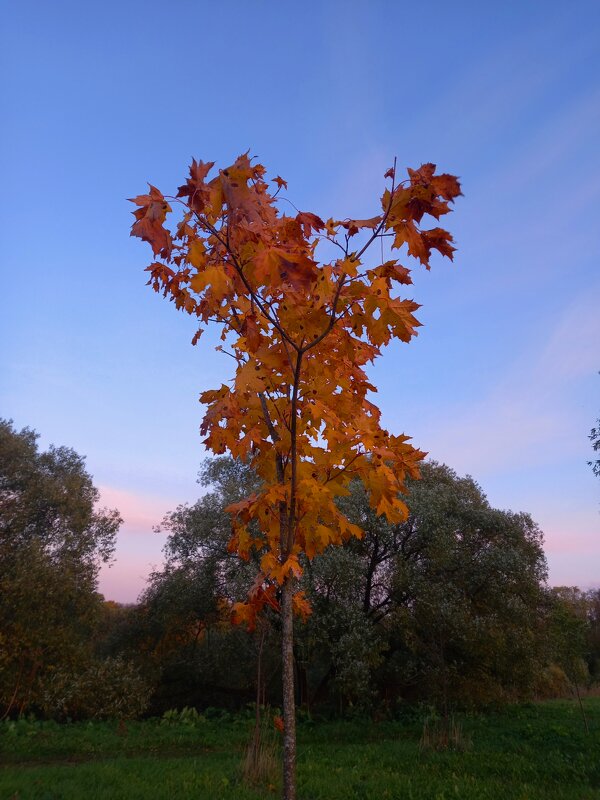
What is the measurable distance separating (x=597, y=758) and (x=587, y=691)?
22.7m

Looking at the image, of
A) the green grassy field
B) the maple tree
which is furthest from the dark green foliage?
the maple tree

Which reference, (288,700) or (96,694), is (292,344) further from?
(96,694)

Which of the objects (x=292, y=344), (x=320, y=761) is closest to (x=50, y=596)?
(x=320, y=761)

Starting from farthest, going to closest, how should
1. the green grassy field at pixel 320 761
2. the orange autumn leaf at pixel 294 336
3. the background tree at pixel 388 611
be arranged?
the background tree at pixel 388 611 < the green grassy field at pixel 320 761 < the orange autumn leaf at pixel 294 336

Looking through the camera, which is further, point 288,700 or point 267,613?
point 267,613

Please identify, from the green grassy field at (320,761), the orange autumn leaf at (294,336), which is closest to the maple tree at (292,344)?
the orange autumn leaf at (294,336)

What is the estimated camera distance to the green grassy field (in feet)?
22.3

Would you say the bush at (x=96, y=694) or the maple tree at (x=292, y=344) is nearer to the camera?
the maple tree at (x=292, y=344)

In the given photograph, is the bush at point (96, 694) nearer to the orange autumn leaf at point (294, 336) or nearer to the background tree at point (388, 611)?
the background tree at point (388, 611)

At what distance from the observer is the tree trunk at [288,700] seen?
2.60 m

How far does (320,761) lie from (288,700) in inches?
319

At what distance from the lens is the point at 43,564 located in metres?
15.0

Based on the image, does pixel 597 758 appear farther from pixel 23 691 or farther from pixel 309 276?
pixel 23 691

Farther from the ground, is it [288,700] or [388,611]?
[388,611]
